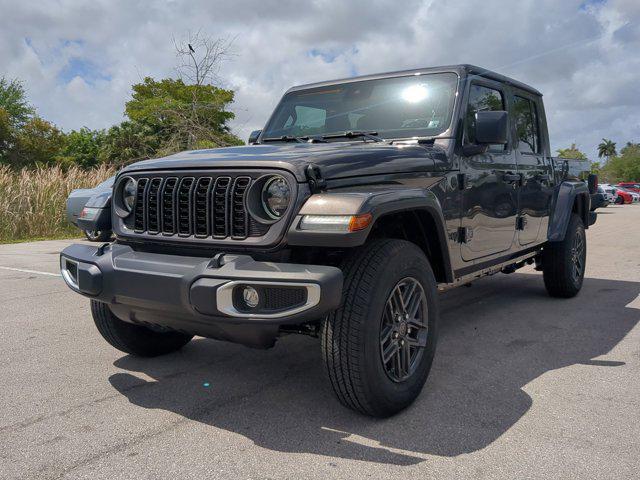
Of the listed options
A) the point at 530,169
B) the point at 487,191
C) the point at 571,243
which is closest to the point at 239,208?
the point at 487,191

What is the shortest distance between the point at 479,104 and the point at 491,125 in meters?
0.63

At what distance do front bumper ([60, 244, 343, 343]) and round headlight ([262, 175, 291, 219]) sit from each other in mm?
293

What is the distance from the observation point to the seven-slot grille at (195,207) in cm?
292

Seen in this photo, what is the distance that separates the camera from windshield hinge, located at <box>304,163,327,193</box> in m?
2.80

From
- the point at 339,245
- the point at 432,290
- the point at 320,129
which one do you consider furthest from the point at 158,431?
the point at 320,129

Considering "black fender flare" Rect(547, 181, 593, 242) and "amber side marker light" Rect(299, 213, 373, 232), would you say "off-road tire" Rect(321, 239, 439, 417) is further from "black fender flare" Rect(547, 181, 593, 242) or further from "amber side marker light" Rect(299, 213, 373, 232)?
"black fender flare" Rect(547, 181, 593, 242)

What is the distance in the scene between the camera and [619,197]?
3941 centimetres

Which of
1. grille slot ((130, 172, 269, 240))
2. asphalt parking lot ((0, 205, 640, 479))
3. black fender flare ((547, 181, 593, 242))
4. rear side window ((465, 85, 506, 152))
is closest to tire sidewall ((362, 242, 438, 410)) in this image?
asphalt parking lot ((0, 205, 640, 479))

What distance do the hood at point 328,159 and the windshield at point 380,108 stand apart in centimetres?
38

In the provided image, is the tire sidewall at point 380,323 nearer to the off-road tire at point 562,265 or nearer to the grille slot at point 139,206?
the grille slot at point 139,206

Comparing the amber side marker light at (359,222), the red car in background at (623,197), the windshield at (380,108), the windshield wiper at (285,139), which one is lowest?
the red car in background at (623,197)

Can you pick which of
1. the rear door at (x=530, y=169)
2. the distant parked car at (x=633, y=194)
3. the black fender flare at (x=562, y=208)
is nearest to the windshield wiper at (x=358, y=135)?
the rear door at (x=530, y=169)

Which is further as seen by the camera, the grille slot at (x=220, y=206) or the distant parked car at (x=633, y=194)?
the distant parked car at (x=633, y=194)

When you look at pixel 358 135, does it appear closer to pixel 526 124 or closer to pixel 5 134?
pixel 526 124
